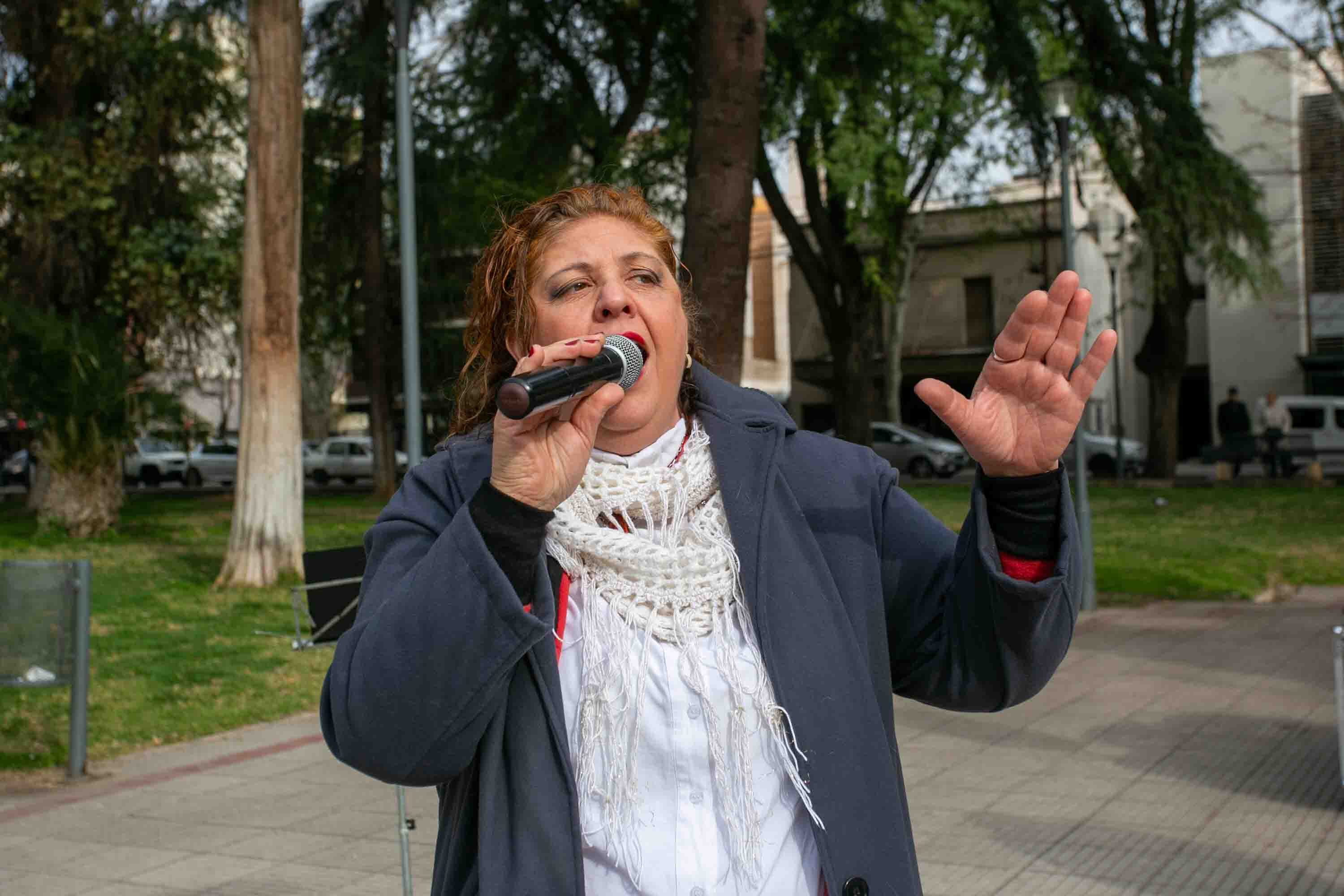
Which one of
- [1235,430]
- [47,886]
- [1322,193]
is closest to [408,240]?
[47,886]

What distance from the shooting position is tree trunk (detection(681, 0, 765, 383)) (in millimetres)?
9727

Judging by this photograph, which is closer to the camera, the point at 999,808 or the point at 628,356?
the point at 628,356

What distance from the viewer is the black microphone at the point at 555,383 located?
1614 mm

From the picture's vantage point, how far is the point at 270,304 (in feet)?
39.3

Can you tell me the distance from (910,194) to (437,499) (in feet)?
84.0

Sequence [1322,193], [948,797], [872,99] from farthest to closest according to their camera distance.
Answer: [1322,193], [872,99], [948,797]

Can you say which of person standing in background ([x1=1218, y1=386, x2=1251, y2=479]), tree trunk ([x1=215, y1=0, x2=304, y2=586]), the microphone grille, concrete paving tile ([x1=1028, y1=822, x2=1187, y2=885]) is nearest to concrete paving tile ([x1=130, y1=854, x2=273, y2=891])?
concrete paving tile ([x1=1028, y1=822, x2=1187, y2=885])

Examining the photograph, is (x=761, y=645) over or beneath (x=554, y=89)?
beneath

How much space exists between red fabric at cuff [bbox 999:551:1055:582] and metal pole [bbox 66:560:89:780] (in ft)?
17.9

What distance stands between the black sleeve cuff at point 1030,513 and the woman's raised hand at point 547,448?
21.6 inches

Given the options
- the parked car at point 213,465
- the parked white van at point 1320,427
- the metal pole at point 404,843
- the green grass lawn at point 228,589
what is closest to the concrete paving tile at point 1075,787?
the metal pole at point 404,843

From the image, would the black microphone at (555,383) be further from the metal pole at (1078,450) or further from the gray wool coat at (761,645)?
the metal pole at (1078,450)

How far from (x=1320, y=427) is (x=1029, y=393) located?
34.9 meters

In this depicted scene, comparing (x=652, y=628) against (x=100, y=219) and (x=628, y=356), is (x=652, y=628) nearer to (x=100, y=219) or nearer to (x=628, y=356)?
(x=628, y=356)
